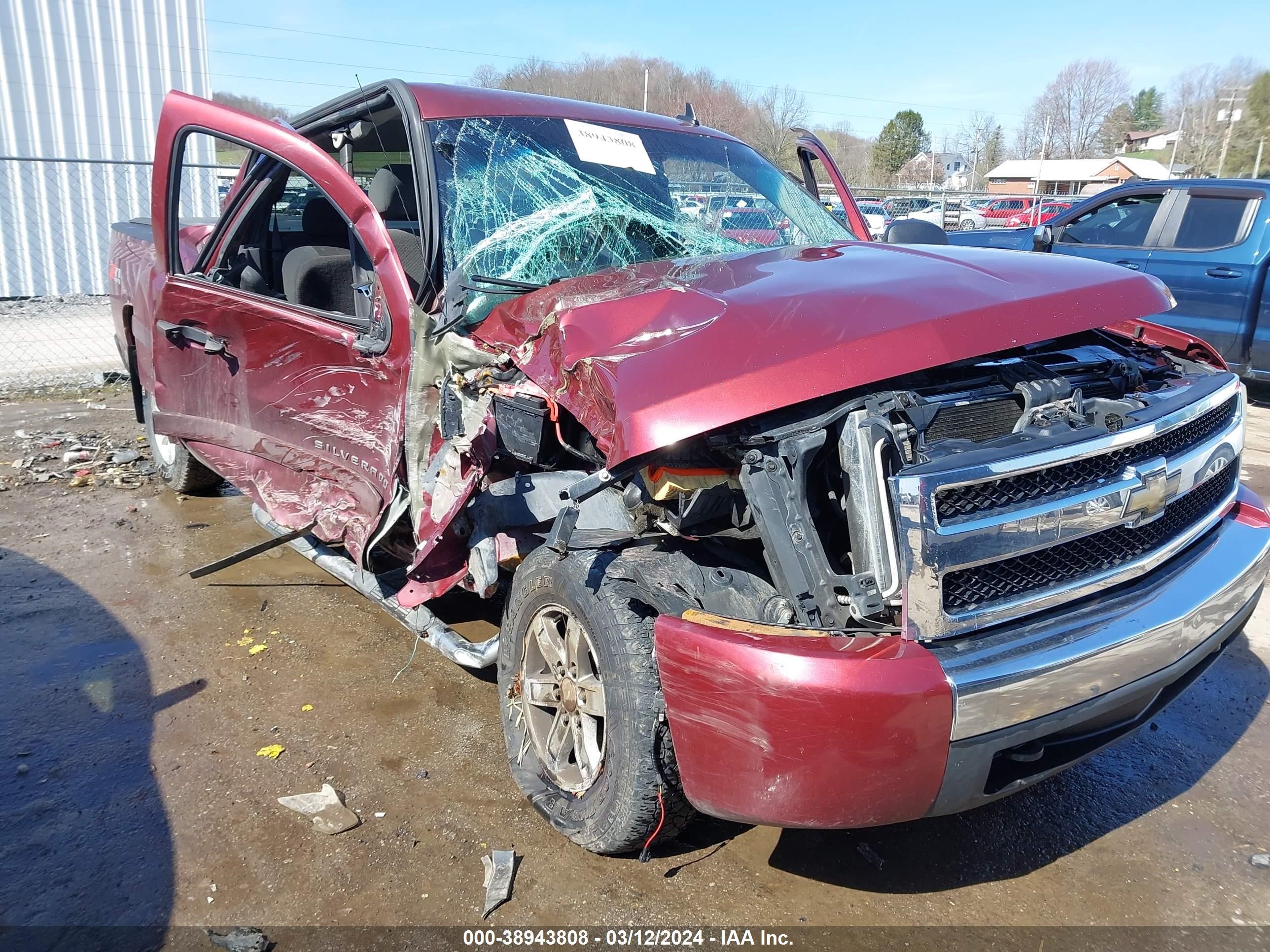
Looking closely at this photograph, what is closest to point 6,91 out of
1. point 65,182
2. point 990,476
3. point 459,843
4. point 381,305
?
point 65,182

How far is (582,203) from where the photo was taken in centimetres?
335

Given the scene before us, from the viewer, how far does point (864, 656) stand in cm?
195

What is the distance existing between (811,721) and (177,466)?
490 centimetres

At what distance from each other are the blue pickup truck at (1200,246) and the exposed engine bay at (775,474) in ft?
19.4

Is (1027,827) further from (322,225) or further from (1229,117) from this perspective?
(1229,117)

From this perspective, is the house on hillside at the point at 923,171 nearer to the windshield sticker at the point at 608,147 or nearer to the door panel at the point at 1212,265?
the door panel at the point at 1212,265

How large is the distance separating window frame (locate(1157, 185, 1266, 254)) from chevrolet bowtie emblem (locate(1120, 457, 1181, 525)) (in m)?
7.09

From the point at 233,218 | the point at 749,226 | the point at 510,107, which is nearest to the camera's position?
the point at 510,107

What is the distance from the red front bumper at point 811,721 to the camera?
1.92 metres

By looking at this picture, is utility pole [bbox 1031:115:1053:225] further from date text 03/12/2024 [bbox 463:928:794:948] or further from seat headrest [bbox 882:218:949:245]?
date text 03/12/2024 [bbox 463:928:794:948]

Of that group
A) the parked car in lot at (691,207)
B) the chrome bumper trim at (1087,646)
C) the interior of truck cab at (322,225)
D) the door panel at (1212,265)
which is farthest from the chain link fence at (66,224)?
the chrome bumper trim at (1087,646)

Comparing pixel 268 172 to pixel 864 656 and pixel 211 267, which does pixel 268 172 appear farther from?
pixel 864 656

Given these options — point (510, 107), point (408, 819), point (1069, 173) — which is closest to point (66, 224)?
point (510, 107)

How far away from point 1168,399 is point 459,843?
93.4 inches
